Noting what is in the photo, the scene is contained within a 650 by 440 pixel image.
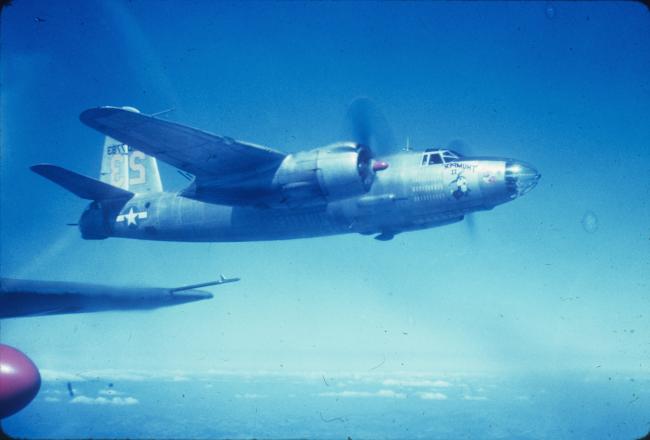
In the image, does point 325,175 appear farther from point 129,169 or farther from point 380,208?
point 129,169

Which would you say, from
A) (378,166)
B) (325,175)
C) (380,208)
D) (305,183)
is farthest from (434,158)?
(305,183)

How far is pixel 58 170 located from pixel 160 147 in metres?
4.75

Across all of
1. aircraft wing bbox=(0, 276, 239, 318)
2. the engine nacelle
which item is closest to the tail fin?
aircraft wing bbox=(0, 276, 239, 318)

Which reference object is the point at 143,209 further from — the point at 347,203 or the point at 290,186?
the point at 347,203

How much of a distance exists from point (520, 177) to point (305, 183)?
6444 millimetres

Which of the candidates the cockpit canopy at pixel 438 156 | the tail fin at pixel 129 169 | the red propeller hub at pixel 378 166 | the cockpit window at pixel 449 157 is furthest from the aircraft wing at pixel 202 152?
the tail fin at pixel 129 169

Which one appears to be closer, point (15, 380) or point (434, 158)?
point (15, 380)

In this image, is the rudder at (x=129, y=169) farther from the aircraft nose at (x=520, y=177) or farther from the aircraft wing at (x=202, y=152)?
the aircraft nose at (x=520, y=177)

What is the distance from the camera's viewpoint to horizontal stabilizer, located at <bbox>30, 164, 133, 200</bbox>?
13191mm

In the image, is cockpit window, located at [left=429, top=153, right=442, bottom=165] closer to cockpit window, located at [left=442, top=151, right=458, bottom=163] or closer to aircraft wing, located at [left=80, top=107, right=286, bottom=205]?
cockpit window, located at [left=442, top=151, right=458, bottom=163]

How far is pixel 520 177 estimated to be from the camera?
10797 mm

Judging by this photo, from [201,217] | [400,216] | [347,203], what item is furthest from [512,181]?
[201,217]

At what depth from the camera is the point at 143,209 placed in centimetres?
1546

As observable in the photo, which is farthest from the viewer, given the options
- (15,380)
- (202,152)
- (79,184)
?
(79,184)
